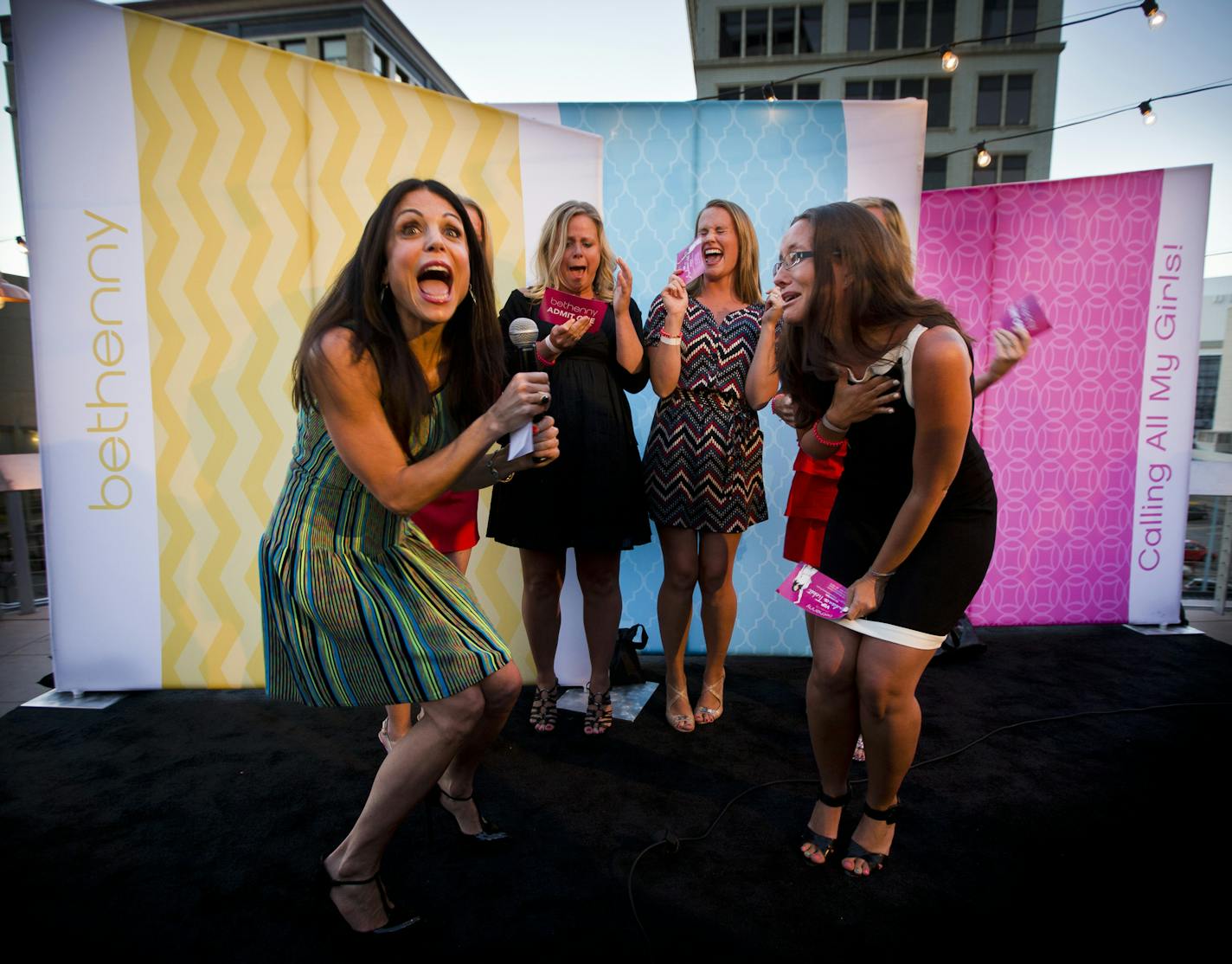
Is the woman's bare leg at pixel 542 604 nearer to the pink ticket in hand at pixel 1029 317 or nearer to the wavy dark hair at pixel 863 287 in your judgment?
the wavy dark hair at pixel 863 287

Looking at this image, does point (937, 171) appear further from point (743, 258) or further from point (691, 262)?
point (691, 262)

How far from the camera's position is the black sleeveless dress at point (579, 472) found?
7.95 feet

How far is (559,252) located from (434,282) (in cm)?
102

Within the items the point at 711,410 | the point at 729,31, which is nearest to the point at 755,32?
the point at 729,31

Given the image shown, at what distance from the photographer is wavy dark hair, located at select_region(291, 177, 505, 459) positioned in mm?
1402

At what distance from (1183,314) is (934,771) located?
3081 mm

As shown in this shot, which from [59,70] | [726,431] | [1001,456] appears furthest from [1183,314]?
[59,70]

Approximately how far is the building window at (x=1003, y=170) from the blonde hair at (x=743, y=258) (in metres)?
26.8

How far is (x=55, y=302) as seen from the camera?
2.69 m

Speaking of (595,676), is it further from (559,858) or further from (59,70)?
(59,70)

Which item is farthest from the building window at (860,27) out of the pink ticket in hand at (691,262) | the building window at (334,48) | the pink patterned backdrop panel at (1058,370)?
the pink ticket in hand at (691,262)

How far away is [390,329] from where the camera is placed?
1.45m

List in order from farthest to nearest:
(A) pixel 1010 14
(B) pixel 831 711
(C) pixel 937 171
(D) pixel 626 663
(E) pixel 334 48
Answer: (E) pixel 334 48 → (A) pixel 1010 14 → (C) pixel 937 171 → (D) pixel 626 663 → (B) pixel 831 711

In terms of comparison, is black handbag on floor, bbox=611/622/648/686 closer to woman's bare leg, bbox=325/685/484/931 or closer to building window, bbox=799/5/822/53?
woman's bare leg, bbox=325/685/484/931
